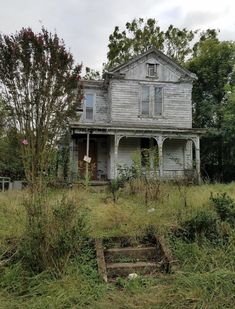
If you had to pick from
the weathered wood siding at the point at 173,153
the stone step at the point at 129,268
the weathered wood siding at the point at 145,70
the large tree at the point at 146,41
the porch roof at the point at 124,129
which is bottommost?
the stone step at the point at 129,268

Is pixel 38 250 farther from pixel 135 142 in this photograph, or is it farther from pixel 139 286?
pixel 135 142

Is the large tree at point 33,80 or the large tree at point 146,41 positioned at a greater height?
the large tree at point 146,41

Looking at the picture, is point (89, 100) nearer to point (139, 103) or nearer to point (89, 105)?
point (89, 105)

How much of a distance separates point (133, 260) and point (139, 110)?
15.2m

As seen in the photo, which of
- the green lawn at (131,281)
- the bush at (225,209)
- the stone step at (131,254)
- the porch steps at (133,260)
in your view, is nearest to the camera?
the green lawn at (131,281)

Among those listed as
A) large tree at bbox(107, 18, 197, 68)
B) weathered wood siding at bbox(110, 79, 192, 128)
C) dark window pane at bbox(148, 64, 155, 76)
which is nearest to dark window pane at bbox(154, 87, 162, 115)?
weathered wood siding at bbox(110, 79, 192, 128)

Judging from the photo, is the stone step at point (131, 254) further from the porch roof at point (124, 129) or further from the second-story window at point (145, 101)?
the second-story window at point (145, 101)

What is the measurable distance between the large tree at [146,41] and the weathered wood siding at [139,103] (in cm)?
1145

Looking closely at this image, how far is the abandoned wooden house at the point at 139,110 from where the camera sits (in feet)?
64.8

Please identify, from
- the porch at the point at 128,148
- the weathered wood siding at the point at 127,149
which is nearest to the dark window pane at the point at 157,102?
the porch at the point at 128,148

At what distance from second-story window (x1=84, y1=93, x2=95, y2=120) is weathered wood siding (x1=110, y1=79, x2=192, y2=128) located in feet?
4.93

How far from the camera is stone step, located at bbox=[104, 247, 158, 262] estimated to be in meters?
5.41

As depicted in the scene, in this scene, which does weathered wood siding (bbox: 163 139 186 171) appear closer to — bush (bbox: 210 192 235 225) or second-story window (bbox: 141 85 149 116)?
second-story window (bbox: 141 85 149 116)

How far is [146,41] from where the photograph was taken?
3119 centimetres
